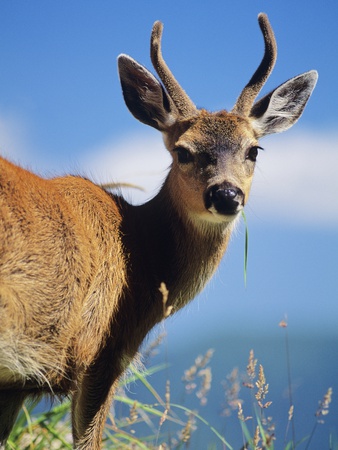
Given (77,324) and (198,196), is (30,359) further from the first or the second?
(198,196)

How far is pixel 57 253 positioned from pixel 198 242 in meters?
1.68

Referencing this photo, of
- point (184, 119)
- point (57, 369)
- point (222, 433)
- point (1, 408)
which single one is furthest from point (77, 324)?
point (184, 119)

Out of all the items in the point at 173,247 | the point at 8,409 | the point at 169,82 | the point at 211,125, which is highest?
the point at 169,82

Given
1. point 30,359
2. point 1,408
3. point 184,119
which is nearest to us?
point 30,359

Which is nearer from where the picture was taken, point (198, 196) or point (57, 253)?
point (57, 253)

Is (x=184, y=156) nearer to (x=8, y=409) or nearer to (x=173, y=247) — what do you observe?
(x=173, y=247)

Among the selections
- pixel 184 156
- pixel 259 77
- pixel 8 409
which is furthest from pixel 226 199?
pixel 8 409

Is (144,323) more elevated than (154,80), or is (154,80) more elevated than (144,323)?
(154,80)

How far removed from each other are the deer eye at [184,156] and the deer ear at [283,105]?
1.02 meters

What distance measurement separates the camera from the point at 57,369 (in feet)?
20.3

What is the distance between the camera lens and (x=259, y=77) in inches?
313

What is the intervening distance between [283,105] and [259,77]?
519 mm

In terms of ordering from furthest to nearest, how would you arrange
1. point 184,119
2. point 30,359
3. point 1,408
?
1. point 184,119
2. point 1,408
3. point 30,359

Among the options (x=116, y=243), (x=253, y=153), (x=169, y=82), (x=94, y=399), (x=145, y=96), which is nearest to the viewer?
(x=94, y=399)
